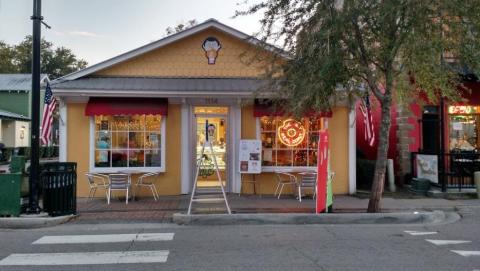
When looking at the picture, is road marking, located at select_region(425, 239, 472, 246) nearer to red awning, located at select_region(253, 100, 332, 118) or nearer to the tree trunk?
the tree trunk

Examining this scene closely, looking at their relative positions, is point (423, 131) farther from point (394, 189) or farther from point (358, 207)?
point (358, 207)

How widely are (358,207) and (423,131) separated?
5.96m

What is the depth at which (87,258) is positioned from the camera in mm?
6898

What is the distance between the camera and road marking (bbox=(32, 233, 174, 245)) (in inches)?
320

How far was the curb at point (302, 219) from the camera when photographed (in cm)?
977

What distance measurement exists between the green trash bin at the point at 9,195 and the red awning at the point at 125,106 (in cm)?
341

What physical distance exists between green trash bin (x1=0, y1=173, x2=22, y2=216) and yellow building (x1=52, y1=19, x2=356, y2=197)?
11.0 feet

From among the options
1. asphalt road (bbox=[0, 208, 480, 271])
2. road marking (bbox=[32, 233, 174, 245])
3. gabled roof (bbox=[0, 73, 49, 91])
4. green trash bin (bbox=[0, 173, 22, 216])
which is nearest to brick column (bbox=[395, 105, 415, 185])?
asphalt road (bbox=[0, 208, 480, 271])

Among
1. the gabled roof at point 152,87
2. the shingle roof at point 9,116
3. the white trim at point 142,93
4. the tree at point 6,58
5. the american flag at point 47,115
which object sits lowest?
the american flag at point 47,115

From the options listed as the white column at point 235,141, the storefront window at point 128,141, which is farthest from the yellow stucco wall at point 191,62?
the storefront window at point 128,141

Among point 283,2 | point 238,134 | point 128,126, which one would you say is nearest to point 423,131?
point 238,134

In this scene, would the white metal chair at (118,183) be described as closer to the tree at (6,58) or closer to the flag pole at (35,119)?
the flag pole at (35,119)

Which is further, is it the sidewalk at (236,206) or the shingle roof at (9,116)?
the shingle roof at (9,116)

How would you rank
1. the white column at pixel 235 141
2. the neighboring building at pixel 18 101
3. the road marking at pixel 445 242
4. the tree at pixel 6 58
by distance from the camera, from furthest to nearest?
the tree at pixel 6 58 → the neighboring building at pixel 18 101 → the white column at pixel 235 141 → the road marking at pixel 445 242
